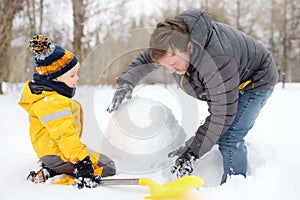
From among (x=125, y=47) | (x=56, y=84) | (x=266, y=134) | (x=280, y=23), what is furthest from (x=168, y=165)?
(x=280, y=23)

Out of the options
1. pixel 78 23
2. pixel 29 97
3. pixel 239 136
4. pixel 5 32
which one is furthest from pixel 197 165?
pixel 78 23

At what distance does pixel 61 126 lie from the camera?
1127mm

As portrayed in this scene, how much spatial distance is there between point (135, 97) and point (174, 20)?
21.0 inches

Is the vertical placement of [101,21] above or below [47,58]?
below

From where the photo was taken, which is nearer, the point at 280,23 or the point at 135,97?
the point at 135,97

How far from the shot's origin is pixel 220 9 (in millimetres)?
7770

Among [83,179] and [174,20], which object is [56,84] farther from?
[174,20]

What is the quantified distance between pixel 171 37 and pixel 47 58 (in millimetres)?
472

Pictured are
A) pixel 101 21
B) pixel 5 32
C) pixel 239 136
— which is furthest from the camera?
pixel 101 21

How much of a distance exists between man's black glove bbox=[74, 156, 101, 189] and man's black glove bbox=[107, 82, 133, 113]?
314 millimetres

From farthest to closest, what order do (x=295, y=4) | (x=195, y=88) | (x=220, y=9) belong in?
1. (x=220, y=9)
2. (x=295, y=4)
3. (x=195, y=88)

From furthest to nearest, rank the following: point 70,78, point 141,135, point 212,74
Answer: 1. point 141,135
2. point 70,78
3. point 212,74

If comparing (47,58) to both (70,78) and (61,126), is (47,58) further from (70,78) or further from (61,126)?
(61,126)

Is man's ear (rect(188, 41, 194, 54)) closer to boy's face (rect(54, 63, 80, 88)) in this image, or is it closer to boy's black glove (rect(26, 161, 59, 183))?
boy's face (rect(54, 63, 80, 88))
